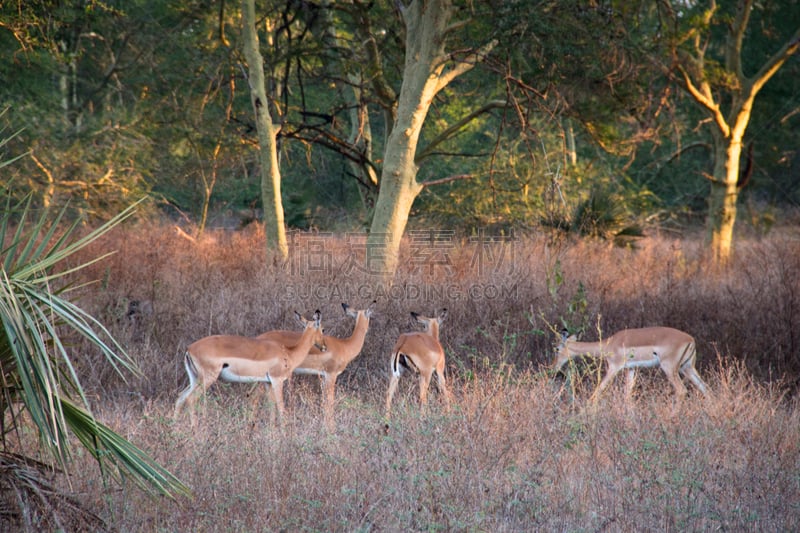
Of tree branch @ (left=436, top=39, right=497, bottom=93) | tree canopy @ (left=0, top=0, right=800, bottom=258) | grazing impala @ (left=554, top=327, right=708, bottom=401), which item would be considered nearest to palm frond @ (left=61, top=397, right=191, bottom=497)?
grazing impala @ (left=554, top=327, right=708, bottom=401)

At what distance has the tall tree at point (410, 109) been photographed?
10.9m

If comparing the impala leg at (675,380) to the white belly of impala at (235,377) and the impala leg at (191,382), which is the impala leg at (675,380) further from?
the impala leg at (191,382)

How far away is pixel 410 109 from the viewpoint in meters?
10.9

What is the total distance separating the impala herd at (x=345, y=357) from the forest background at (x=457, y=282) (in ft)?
0.99

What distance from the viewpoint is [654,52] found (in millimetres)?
12172

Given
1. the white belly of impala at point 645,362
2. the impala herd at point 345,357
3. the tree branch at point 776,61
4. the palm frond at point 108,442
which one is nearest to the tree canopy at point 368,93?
the tree branch at point 776,61

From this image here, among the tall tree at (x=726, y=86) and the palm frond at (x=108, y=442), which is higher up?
the tall tree at (x=726, y=86)

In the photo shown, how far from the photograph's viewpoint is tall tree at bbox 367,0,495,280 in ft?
35.7

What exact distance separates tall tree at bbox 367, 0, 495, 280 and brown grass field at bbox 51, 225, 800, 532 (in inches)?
21.3

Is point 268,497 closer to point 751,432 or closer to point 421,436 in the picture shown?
point 421,436

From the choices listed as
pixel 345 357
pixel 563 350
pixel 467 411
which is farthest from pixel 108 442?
pixel 563 350

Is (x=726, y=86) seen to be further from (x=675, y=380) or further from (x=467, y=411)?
(x=467, y=411)

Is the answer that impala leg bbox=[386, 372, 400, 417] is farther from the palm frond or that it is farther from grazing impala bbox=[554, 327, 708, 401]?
the palm frond

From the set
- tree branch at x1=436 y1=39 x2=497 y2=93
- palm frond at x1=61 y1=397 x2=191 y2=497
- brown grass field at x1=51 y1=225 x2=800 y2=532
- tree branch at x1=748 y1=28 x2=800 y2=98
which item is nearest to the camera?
palm frond at x1=61 y1=397 x2=191 y2=497
